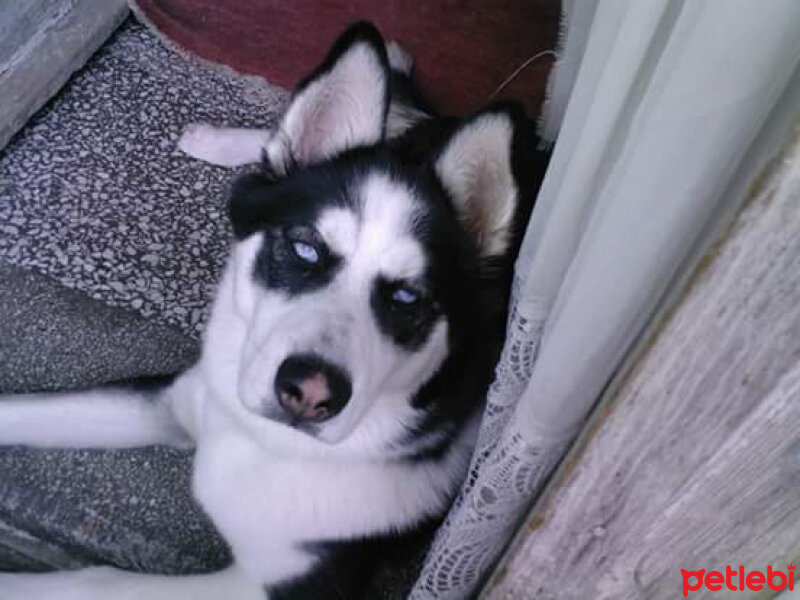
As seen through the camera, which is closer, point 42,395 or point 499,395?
point 499,395

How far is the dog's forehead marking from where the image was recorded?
51.6 inches

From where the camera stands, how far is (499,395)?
123 centimetres

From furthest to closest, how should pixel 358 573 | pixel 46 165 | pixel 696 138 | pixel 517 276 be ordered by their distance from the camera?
pixel 46 165 → pixel 358 573 → pixel 517 276 → pixel 696 138

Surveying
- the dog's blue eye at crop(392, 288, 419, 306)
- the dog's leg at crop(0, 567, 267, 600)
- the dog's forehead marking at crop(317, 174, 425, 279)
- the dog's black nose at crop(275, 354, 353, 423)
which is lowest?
the dog's leg at crop(0, 567, 267, 600)

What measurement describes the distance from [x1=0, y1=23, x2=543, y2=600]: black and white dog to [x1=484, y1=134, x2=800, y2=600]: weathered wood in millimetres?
323

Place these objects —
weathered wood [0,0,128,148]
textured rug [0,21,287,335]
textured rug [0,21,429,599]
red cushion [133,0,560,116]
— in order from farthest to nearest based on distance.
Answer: red cushion [133,0,560,116], weathered wood [0,0,128,148], textured rug [0,21,287,335], textured rug [0,21,429,599]

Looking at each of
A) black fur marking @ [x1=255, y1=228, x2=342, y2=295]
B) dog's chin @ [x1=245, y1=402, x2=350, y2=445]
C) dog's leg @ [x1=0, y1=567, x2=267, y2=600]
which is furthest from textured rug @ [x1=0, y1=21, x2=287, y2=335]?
dog's chin @ [x1=245, y1=402, x2=350, y2=445]

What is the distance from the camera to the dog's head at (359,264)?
1247 mm

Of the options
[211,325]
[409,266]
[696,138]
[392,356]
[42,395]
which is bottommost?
[42,395]

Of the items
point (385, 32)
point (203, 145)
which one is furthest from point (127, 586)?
point (385, 32)

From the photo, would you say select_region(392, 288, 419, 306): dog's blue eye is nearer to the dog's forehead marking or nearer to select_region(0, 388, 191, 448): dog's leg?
the dog's forehead marking

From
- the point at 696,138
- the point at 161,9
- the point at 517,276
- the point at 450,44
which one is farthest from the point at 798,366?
the point at 161,9

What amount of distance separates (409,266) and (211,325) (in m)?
0.43

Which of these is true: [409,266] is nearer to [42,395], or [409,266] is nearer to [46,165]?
[42,395]
